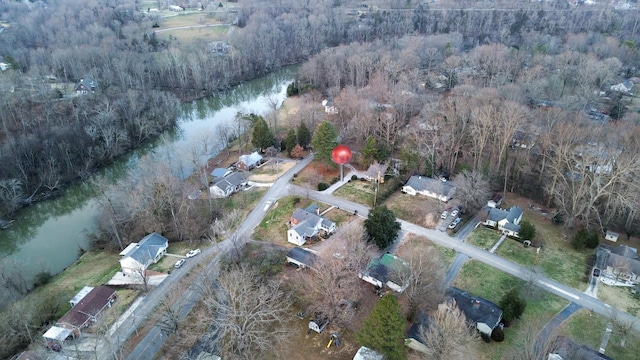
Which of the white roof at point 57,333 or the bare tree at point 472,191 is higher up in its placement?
the bare tree at point 472,191

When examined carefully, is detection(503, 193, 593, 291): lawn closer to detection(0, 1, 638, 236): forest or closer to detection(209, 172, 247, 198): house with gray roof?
detection(0, 1, 638, 236): forest

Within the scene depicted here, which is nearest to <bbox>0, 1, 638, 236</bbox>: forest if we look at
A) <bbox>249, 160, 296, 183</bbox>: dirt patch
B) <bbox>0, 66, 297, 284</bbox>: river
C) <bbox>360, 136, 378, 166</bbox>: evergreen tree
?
<bbox>0, 66, 297, 284</bbox>: river

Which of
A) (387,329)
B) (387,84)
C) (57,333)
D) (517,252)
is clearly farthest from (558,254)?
(387,84)

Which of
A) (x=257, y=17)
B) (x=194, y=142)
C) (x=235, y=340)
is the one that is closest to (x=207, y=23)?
(x=257, y=17)

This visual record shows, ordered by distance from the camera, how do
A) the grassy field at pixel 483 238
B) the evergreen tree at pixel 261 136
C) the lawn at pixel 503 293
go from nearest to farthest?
the lawn at pixel 503 293 < the grassy field at pixel 483 238 < the evergreen tree at pixel 261 136

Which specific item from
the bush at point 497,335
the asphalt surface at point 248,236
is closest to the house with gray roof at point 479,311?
the bush at point 497,335

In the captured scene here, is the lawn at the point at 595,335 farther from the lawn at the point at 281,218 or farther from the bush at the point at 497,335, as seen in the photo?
the lawn at the point at 281,218

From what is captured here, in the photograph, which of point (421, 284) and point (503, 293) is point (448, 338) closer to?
point (421, 284)
